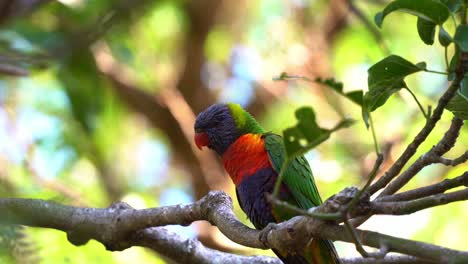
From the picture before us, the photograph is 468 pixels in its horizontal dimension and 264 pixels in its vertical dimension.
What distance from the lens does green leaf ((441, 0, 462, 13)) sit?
1482 millimetres

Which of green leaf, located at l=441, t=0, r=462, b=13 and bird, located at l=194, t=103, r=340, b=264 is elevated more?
bird, located at l=194, t=103, r=340, b=264

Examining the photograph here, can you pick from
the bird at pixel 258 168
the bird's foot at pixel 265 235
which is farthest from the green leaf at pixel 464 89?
the bird at pixel 258 168

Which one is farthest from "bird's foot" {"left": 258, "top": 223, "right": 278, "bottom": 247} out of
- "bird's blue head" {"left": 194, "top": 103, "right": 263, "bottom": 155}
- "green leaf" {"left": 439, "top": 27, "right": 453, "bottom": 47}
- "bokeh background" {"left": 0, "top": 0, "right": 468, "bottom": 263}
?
"bokeh background" {"left": 0, "top": 0, "right": 468, "bottom": 263}

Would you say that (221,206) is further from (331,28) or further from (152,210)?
(331,28)

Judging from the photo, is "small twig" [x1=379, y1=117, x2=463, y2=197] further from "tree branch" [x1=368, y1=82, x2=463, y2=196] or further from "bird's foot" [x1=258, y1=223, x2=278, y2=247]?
"bird's foot" [x1=258, y1=223, x2=278, y2=247]

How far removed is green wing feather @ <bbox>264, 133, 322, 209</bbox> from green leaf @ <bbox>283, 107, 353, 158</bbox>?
1237 millimetres

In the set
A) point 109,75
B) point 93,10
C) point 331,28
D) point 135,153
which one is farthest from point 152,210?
point 135,153

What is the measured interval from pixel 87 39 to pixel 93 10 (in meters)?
Result: 1.44

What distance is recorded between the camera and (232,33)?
5781 millimetres

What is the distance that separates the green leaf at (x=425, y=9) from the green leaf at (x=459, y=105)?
20 centimetres

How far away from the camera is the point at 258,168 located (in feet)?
9.62

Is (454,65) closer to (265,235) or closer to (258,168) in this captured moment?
(265,235)

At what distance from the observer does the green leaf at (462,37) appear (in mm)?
1352

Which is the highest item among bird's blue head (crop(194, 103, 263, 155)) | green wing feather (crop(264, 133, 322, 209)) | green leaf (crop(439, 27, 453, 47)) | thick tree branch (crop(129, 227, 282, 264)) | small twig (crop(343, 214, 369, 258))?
bird's blue head (crop(194, 103, 263, 155))
